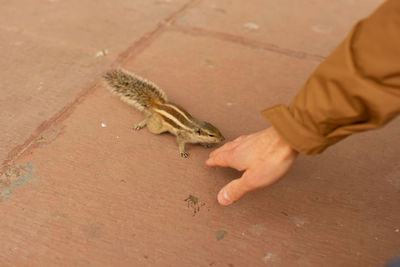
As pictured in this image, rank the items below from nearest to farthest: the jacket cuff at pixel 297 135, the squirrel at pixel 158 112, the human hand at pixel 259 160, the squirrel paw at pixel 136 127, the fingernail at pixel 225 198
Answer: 1. the jacket cuff at pixel 297 135
2. the human hand at pixel 259 160
3. the fingernail at pixel 225 198
4. the squirrel at pixel 158 112
5. the squirrel paw at pixel 136 127

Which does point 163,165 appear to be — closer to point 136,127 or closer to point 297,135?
point 136,127

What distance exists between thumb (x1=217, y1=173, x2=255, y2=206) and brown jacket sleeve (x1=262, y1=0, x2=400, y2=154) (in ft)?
1.22

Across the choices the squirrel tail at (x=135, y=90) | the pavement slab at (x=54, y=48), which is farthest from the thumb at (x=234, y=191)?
the pavement slab at (x=54, y=48)

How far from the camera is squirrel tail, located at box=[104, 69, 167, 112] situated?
Result: 2623 millimetres

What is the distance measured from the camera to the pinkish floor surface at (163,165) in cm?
187

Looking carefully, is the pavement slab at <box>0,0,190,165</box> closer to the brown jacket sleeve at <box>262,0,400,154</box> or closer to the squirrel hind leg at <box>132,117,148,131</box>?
the squirrel hind leg at <box>132,117,148,131</box>

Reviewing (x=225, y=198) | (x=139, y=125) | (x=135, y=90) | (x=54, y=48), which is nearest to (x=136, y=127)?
(x=139, y=125)

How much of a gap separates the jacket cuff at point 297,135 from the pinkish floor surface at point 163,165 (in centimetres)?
65

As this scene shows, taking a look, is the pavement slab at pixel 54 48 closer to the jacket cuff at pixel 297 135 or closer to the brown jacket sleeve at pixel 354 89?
the jacket cuff at pixel 297 135

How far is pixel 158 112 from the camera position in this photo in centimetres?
252

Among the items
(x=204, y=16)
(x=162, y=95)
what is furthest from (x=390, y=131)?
(x=204, y=16)

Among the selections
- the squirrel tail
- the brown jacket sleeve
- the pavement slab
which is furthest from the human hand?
the pavement slab

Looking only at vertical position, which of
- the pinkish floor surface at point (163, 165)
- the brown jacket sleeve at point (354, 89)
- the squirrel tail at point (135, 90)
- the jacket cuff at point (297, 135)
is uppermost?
the brown jacket sleeve at point (354, 89)

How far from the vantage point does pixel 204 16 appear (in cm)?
374
